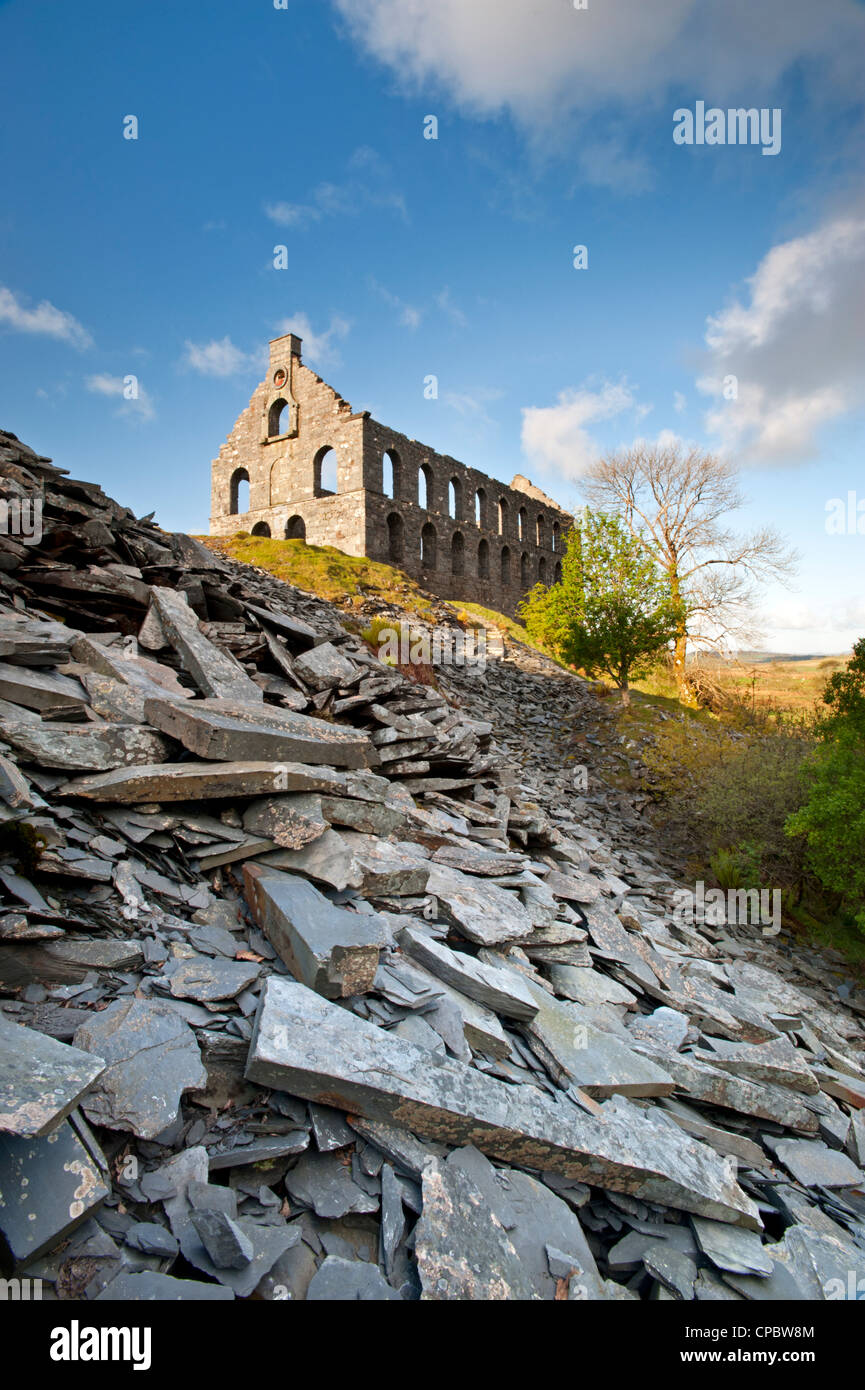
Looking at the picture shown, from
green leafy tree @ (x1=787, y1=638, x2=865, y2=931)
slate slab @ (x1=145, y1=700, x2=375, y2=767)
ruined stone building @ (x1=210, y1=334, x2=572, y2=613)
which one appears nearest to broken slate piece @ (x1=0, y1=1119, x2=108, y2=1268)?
slate slab @ (x1=145, y1=700, x2=375, y2=767)

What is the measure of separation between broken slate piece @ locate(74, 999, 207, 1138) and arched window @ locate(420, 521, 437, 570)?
2902 centimetres

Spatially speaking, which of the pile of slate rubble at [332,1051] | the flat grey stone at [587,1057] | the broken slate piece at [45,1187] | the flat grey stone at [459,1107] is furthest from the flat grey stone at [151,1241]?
the flat grey stone at [587,1057]

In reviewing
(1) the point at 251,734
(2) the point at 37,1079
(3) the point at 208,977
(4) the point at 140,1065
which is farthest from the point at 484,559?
(2) the point at 37,1079

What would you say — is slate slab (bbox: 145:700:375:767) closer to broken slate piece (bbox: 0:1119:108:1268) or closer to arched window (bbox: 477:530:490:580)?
broken slate piece (bbox: 0:1119:108:1268)

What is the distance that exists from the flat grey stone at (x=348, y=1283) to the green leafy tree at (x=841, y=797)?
9.02 meters

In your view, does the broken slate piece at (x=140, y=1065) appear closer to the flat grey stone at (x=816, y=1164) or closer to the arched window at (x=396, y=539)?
the flat grey stone at (x=816, y=1164)

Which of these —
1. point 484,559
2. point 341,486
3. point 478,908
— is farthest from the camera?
point 484,559

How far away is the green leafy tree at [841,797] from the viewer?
30.8ft

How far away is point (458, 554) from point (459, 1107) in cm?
3191

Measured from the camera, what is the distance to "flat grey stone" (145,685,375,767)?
15.3 feet

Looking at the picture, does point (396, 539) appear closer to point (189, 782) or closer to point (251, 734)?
point (251, 734)

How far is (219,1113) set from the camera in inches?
110

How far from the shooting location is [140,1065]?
272 cm
